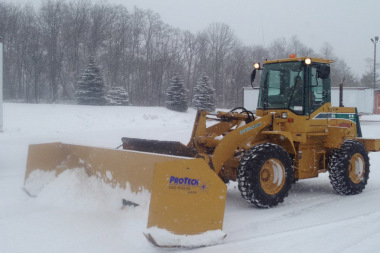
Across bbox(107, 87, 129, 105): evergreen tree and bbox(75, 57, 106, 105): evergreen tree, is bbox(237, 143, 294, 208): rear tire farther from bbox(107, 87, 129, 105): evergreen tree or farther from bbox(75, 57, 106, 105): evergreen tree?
bbox(107, 87, 129, 105): evergreen tree

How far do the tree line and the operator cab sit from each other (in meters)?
36.6

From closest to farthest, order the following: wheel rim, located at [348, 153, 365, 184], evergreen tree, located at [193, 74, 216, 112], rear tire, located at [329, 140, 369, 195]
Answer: rear tire, located at [329, 140, 369, 195] < wheel rim, located at [348, 153, 365, 184] < evergreen tree, located at [193, 74, 216, 112]

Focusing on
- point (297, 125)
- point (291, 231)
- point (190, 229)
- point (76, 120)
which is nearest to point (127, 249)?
point (190, 229)

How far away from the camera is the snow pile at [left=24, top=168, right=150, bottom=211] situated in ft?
19.6

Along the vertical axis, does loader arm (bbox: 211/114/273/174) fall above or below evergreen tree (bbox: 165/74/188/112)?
below

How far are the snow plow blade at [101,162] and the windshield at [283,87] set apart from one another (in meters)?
3.18

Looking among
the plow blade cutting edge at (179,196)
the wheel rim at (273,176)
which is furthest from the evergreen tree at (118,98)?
the plow blade cutting edge at (179,196)

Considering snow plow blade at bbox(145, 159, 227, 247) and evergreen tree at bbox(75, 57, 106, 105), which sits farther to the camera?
evergreen tree at bbox(75, 57, 106, 105)

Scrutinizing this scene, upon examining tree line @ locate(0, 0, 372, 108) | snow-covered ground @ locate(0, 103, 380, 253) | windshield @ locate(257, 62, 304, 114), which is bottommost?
snow-covered ground @ locate(0, 103, 380, 253)

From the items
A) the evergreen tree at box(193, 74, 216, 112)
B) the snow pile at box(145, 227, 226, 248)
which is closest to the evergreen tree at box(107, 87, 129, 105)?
the evergreen tree at box(193, 74, 216, 112)

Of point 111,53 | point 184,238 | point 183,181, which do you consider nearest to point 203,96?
point 111,53

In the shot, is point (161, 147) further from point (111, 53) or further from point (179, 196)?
point (111, 53)

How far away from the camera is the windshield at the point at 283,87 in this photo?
24.7 feet

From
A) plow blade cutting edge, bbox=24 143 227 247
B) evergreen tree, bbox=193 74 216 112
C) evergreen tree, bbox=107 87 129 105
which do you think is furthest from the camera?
evergreen tree, bbox=193 74 216 112
